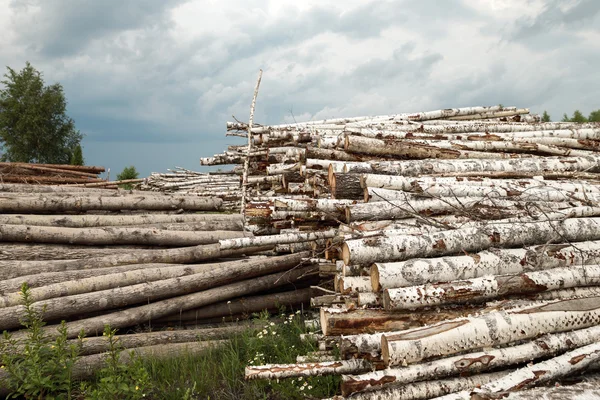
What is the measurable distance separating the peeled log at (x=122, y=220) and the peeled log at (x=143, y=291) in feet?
4.88

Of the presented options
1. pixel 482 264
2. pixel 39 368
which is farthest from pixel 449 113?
pixel 39 368

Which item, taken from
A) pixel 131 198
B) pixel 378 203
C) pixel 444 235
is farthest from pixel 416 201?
pixel 131 198

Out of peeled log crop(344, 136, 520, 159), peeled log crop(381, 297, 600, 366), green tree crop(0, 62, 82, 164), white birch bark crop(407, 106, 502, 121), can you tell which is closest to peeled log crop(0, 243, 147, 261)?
peeled log crop(344, 136, 520, 159)

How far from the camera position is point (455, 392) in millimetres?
3500

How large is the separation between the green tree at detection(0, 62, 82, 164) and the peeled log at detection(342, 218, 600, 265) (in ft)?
113

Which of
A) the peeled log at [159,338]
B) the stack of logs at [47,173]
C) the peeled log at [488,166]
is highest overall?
the stack of logs at [47,173]

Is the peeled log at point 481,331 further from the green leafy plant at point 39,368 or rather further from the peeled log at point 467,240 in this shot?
the green leafy plant at point 39,368

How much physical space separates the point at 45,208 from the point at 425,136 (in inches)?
235

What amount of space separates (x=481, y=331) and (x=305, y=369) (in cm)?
140

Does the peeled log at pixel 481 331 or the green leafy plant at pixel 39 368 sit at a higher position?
the peeled log at pixel 481 331

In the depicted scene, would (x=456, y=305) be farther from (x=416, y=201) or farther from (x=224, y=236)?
(x=224, y=236)

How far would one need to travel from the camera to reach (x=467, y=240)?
423 cm

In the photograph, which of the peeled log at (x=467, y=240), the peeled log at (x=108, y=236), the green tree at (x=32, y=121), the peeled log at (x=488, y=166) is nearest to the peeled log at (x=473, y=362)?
the peeled log at (x=467, y=240)

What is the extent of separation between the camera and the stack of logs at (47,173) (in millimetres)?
15562
